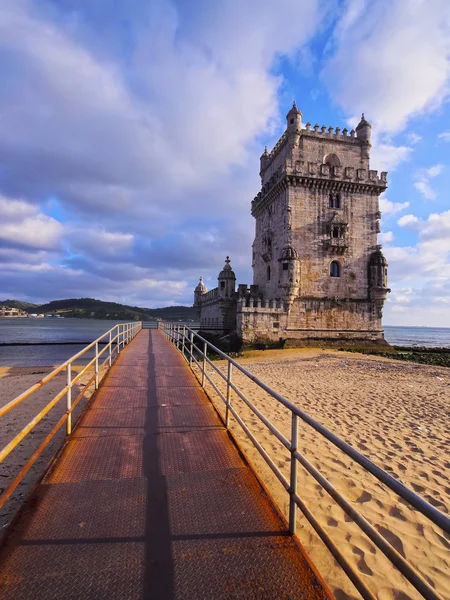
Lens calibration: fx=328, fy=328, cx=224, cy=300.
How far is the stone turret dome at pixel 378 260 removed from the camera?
26.7 metres

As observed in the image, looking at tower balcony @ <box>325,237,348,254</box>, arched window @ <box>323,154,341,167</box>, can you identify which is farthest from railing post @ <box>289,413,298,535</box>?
arched window @ <box>323,154,341,167</box>

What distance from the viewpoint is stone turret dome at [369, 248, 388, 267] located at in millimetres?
26703

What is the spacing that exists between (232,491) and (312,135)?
29.4m

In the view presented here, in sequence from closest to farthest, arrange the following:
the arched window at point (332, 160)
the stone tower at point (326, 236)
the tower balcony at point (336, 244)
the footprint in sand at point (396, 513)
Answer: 1. the footprint in sand at point (396, 513)
2. the stone tower at point (326, 236)
3. the tower balcony at point (336, 244)
4. the arched window at point (332, 160)

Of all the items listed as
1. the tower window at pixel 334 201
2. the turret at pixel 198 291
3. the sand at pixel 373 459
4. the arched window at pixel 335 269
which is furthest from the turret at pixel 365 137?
the turret at pixel 198 291

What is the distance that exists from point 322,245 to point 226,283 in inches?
408

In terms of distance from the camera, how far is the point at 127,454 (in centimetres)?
411

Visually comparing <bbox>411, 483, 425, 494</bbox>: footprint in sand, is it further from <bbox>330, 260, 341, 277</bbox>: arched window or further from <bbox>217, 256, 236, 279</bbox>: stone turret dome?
<bbox>217, 256, 236, 279</bbox>: stone turret dome

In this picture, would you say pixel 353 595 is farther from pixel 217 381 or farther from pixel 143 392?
pixel 217 381

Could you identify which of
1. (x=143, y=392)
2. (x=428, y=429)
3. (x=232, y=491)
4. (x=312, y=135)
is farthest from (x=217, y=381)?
(x=312, y=135)

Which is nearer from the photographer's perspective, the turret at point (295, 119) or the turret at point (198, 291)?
the turret at point (295, 119)

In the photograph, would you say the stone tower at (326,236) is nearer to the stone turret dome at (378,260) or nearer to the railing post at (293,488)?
the stone turret dome at (378,260)

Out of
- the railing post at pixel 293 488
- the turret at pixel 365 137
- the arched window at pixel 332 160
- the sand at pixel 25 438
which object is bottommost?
the sand at pixel 25 438

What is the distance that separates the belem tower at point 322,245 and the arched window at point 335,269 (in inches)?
3.1
